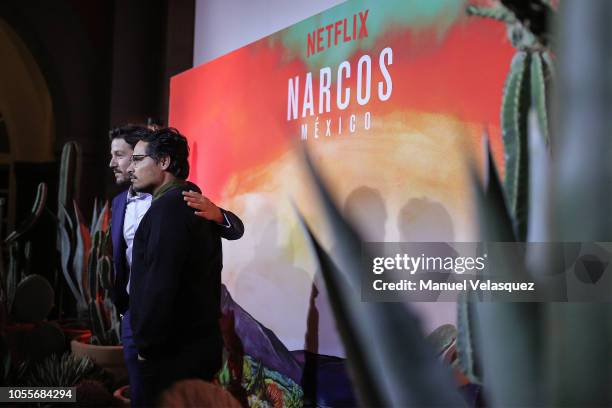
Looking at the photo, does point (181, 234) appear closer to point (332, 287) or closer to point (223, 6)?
point (332, 287)

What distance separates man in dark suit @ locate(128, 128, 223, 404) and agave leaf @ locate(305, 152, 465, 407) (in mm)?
418

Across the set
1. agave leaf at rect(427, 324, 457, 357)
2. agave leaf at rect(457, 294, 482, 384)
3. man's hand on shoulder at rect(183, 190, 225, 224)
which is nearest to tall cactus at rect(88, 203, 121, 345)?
man's hand on shoulder at rect(183, 190, 225, 224)

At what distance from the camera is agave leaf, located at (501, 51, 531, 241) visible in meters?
1.44

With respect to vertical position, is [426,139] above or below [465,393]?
above

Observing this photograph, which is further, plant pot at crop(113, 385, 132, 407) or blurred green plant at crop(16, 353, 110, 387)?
blurred green plant at crop(16, 353, 110, 387)

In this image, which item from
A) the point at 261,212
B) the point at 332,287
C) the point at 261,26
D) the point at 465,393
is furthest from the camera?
the point at 261,26

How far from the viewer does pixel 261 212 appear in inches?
100

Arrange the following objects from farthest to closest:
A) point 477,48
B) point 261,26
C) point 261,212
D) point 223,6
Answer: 1. point 223,6
2. point 261,26
3. point 261,212
4. point 477,48

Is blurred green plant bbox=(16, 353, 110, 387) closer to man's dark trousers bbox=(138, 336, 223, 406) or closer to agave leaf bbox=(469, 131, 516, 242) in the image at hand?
man's dark trousers bbox=(138, 336, 223, 406)

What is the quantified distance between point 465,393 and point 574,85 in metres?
0.75

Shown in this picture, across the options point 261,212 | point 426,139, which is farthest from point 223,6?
point 426,139

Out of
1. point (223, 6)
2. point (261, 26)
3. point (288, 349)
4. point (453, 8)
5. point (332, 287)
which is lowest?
point (288, 349)

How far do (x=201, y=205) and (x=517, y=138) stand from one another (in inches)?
37.0

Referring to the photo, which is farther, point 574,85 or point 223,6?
point 223,6
